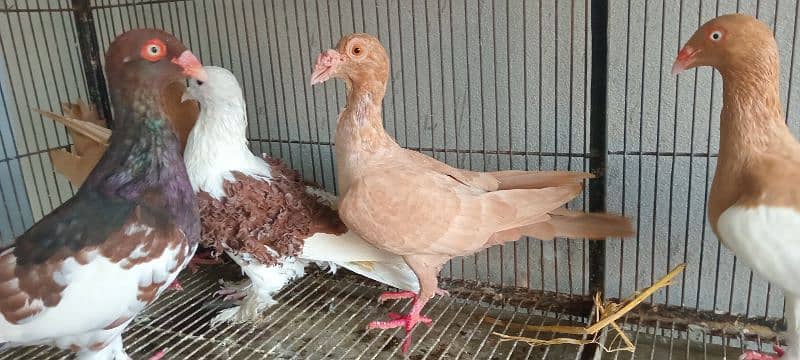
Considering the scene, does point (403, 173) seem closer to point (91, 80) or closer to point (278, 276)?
point (278, 276)

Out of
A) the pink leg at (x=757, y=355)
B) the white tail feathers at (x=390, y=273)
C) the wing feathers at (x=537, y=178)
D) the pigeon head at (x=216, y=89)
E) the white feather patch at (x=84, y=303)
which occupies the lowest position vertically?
the pink leg at (x=757, y=355)

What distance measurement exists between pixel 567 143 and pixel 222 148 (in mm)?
846

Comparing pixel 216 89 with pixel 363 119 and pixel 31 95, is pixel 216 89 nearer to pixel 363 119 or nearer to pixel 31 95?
pixel 363 119

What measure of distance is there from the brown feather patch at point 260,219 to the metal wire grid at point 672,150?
2.36 feet

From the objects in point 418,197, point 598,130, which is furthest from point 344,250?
point 598,130

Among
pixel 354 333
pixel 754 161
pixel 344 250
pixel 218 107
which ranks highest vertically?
pixel 218 107

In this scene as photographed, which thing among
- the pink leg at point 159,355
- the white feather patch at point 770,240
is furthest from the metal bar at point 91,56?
the white feather patch at point 770,240

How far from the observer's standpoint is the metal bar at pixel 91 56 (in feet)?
5.48

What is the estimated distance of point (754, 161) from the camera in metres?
0.91

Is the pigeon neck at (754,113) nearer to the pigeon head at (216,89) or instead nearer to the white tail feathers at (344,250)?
the white tail feathers at (344,250)

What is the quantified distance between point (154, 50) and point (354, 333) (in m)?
0.73

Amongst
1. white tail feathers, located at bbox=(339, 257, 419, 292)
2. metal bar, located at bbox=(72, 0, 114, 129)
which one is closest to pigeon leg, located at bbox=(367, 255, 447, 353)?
white tail feathers, located at bbox=(339, 257, 419, 292)

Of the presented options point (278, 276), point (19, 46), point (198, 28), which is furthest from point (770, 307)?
point (19, 46)

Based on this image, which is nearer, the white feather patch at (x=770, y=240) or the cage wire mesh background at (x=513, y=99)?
the white feather patch at (x=770, y=240)
